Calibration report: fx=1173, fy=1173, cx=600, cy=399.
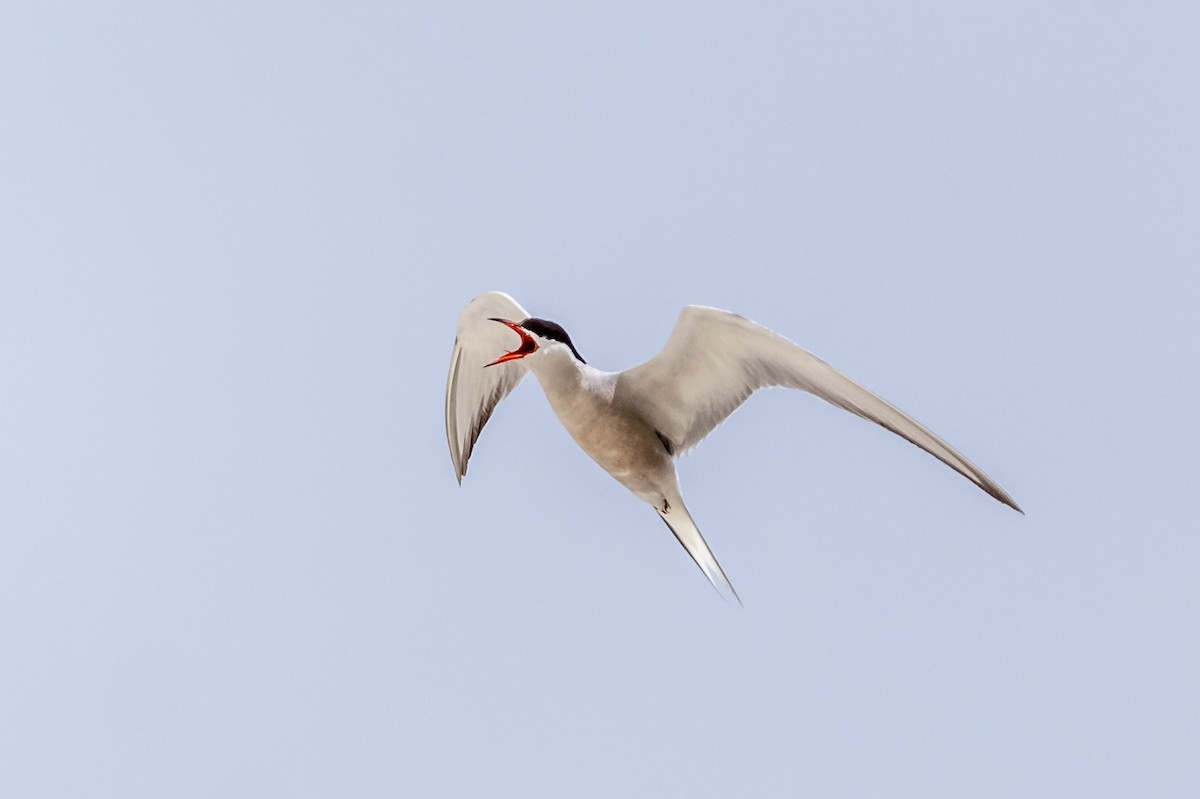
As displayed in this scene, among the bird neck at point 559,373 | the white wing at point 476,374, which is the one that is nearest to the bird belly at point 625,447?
the bird neck at point 559,373

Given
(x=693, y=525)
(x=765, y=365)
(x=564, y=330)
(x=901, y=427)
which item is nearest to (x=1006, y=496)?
(x=901, y=427)

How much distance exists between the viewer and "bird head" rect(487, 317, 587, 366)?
5.02 m

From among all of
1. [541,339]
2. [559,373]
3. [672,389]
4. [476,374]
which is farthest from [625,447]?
[476,374]

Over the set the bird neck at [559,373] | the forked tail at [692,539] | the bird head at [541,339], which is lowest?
the forked tail at [692,539]

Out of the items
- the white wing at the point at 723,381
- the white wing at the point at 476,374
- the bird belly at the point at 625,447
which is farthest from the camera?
the white wing at the point at 476,374

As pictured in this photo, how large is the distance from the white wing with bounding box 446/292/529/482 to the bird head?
0.51m

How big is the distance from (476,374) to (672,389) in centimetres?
129

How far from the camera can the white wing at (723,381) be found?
4.68 meters

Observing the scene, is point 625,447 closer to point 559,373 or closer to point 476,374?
point 559,373

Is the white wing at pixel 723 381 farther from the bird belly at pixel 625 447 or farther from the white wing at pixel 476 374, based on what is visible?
the white wing at pixel 476 374

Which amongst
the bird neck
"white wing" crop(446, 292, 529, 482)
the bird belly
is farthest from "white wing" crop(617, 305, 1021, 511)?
"white wing" crop(446, 292, 529, 482)

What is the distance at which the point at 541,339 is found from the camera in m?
5.07

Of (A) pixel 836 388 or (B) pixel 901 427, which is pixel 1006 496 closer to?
(B) pixel 901 427

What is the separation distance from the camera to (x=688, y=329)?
16.6 feet
